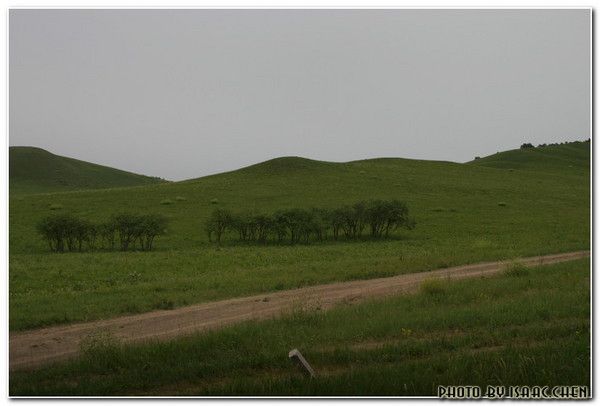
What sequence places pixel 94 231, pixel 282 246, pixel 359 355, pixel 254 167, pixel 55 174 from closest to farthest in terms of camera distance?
pixel 359 355, pixel 282 246, pixel 94 231, pixel 254 167, pixel 55 174

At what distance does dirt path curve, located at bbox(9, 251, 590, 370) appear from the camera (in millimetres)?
A: 9133

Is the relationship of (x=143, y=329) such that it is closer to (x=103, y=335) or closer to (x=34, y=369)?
(x=103, y=335)

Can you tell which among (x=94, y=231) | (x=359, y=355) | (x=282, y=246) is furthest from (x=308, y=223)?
(x=359, y=355)

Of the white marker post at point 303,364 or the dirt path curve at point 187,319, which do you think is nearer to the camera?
the white marker post at point 303,364

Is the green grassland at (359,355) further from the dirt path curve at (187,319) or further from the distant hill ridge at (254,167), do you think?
the distant hill ridge at (254,167)

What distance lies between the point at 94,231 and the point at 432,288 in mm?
25348

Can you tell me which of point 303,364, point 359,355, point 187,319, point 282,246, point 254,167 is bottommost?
point 187,319

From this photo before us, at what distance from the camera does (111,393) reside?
650 cm

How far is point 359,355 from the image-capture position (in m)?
7.41

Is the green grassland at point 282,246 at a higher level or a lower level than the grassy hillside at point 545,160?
lower

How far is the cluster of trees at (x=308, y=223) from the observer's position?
34719 millimetres

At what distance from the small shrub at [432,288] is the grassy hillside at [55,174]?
275ft

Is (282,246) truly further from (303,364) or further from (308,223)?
(303,364)

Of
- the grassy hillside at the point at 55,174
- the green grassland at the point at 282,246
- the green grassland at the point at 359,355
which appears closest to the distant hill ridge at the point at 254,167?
the grassy hillside at the point at 55,174
